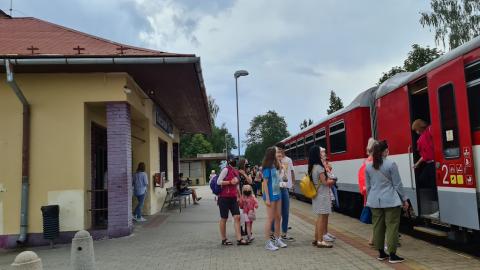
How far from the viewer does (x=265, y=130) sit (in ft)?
327

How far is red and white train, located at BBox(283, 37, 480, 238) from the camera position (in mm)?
6336

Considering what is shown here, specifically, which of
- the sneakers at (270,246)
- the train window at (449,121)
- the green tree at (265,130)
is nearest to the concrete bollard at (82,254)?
the sneakers at (270,246)

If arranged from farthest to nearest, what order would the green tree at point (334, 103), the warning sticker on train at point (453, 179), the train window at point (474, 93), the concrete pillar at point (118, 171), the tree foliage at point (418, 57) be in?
the green tree at point (334, 103)
the tree foliage at point (418, 57)
the concrete pillar at point (118, 171)
the warning sticker on train at point (453, 179)
the train window at point (474, 93)

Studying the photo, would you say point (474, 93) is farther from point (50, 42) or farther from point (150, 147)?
point (150, 147)

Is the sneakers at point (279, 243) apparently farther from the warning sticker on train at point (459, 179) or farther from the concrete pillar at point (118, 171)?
the concrete pillar at point (118, 171)

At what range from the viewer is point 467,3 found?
95.4ft

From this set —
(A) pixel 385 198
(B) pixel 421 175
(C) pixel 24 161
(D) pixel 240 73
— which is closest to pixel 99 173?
(C) pixel 24 161

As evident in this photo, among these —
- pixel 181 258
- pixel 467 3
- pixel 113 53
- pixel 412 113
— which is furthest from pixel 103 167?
pixel 467 3

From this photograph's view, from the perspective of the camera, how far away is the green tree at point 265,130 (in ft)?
318

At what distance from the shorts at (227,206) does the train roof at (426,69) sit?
3634 millimetres

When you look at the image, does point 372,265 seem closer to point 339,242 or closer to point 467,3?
point 339,242

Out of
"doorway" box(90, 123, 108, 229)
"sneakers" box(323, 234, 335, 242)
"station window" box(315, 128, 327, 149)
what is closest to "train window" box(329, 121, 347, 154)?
"station window" box(315, 128, 327, 149)

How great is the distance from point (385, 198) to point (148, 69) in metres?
5.63

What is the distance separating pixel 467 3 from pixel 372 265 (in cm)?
2729
